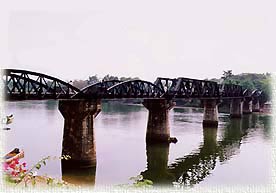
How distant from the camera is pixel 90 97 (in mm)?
23531

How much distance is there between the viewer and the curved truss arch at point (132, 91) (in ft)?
92.6

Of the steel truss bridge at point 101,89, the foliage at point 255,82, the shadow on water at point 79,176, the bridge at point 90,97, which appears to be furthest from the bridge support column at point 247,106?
the shadow on water at point 79,176

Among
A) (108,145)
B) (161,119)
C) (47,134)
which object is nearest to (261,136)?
(161,119)

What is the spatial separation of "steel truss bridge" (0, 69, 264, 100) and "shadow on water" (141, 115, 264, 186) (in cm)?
553

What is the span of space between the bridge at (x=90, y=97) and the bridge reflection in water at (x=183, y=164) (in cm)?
147

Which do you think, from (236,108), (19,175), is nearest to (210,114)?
(236,108)

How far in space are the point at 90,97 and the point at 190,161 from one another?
30.6 ft

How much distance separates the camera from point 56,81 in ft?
69.6

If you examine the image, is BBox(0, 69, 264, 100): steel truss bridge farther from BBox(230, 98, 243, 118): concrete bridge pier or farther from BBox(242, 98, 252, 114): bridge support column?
BBox(242, 98, 252, 114): bridge support column

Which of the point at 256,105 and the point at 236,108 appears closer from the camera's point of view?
the point at 236,108

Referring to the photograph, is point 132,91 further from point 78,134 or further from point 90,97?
point 78,134

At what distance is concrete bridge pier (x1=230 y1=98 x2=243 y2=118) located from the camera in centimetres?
6358

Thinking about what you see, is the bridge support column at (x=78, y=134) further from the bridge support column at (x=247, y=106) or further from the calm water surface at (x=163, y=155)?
the bridge support column at (x=247, y=106)

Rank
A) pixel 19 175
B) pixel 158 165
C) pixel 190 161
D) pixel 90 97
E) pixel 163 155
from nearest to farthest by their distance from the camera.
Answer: pixel 19 175 < pixel 90 97 < pixel 158 165 < pixel 190 161 < pixel 163 155
